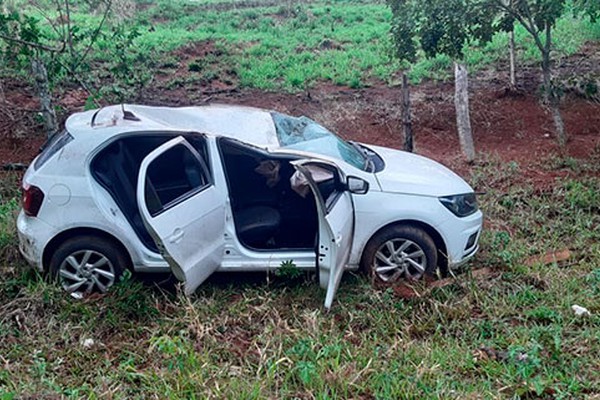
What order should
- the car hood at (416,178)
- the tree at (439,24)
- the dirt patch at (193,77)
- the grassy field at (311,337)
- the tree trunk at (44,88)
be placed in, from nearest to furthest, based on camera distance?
the grassy field at (311,337) < the car hood at (416,178) < the tree trunk at (44,88) < the tree at (439,24) < the dirt patch at (193,77)

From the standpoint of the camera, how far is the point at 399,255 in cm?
500

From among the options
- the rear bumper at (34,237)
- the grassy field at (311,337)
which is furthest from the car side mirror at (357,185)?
the rear bumper at (34,237)

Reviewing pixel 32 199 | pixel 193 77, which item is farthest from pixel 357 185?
pixel 193 77

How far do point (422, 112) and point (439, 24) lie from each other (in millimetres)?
2629

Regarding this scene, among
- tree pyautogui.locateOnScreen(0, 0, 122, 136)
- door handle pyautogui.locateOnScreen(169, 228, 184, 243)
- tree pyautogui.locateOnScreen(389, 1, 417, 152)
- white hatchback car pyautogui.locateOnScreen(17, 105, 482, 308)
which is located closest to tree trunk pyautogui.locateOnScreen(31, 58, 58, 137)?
tree pyautogui.locateOnScreen(0, 0, 122, 136)

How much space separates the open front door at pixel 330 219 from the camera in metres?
4.43

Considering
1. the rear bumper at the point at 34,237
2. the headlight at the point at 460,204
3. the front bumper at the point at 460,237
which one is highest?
the rear bumper at the point at 34,237

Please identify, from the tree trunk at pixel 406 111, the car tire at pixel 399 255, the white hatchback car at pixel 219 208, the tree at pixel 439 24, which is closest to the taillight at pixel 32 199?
the white hatchback car at pixel 219 208

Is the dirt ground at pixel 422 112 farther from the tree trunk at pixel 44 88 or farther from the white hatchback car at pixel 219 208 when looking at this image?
the white hatchback car at pixel 219 208

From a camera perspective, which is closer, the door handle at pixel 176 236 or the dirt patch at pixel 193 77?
the door handle at pixel 176 236

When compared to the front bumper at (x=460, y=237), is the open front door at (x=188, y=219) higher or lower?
higher

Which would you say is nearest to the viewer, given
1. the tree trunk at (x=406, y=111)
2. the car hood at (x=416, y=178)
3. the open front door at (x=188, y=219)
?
the open front door at (x=188, y=219)

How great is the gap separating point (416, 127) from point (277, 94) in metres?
2.64

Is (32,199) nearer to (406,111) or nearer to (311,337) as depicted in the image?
(311,337)
